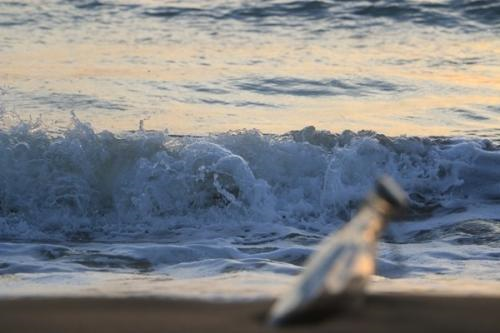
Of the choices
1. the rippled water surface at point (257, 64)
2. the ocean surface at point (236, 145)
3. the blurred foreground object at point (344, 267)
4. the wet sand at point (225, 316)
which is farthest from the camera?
the rippled water surface at point (257, 64)

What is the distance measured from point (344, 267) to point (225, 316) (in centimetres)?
76

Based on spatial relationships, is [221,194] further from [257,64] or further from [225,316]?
[225,316]

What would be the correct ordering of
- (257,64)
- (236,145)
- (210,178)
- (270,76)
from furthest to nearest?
(257,64) → (270,76) → (236,145) → (210,178)

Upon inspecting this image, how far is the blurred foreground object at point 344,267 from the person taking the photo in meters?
3.08

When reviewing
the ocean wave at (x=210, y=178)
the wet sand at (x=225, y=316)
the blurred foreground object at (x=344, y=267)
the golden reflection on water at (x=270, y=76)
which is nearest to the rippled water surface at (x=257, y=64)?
the golden reflection on water at (x=270, y=76)

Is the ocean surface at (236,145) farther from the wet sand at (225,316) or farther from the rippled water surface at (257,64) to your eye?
the wet sand at (225,316)

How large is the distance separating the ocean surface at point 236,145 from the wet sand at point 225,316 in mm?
580

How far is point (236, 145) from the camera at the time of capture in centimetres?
900

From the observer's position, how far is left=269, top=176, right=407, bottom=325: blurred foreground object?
308 centimetres

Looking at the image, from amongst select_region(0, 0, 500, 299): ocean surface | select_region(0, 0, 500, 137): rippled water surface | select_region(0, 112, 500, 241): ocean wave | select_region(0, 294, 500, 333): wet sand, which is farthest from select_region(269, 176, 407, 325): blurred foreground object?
select_region(0, 0, 500, 137): rippled water surface

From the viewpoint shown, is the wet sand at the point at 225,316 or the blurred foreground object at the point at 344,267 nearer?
the blurred foreground object at the point at 344,267

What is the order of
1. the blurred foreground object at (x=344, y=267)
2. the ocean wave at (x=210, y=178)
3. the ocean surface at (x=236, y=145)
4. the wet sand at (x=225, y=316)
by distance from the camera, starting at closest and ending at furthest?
the blurred foreground object at (x=344, y=267) → the wet sand at (x=225, y=316) → the ocean surface at (x=236, y=145) → the ocean wave at (x=210, y=178)

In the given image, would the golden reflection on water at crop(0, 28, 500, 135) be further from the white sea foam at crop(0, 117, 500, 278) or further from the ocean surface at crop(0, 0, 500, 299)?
the white sea foam at crop(0, 117, 500, 278)

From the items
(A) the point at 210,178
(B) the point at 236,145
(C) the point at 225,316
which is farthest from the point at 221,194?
(C) the point at 225,316
